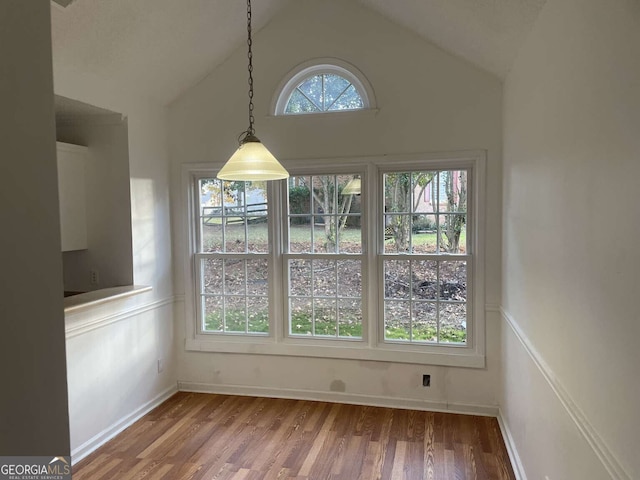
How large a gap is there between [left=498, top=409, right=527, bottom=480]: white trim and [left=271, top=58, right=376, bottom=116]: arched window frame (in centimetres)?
260

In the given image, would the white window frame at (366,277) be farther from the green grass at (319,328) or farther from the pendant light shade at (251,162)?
the pendant light shade at (251,162)

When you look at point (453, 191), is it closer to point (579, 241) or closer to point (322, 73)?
point (322, 73)

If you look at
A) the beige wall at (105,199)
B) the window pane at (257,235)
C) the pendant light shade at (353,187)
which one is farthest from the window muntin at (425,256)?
the beige wall at (105,199)

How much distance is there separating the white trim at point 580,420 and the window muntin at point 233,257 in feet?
7.62

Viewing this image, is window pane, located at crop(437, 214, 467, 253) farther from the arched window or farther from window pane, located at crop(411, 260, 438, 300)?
the arched window

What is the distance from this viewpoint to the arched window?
3.67 m

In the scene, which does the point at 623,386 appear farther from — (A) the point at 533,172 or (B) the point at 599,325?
(A) the point at 533,172

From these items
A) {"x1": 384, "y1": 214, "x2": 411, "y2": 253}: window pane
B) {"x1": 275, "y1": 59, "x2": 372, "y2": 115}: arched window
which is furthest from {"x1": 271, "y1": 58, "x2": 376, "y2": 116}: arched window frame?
{"x1": 384, "y1": 214, "x2": 411, "y2": 253}: window pane

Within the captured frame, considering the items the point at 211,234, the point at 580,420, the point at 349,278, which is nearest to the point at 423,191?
the point at 349,278

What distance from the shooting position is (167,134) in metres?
3.97

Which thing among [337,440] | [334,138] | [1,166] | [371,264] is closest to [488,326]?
[371,264]

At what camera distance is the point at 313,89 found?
3.79 m

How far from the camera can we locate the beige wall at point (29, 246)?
2.15 ft

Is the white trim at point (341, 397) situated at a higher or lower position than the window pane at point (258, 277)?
lower
